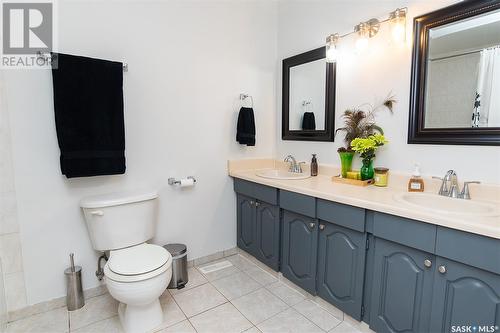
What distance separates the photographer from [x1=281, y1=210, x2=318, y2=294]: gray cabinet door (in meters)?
1.78

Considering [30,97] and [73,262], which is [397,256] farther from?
[30,97]

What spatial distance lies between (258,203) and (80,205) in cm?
127

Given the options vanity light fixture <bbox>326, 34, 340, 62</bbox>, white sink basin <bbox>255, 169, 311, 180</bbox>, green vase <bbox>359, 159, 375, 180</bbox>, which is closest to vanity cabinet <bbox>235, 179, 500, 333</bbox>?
white sink basin <bbox>255, 169, 311, 180</bbox>

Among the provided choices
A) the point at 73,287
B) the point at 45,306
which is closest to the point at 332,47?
the point at 73,287

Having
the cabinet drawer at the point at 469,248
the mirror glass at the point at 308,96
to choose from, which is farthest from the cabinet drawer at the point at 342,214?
the mirror glass at the point at 308,96

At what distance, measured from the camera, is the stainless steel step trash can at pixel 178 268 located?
2008 mm

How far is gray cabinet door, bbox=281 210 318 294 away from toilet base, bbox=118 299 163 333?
36.9 inches

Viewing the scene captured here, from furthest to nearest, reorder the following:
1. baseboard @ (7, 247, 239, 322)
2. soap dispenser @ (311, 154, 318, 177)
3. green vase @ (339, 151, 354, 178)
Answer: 1. soap dispenser @ (311, 154, 318, 177)
2. green vase @ (339, 151, 354, 178)
3. baseboard @ (7, 247, 239, 322)

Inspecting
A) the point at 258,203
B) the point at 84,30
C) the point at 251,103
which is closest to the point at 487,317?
the point at 258,203

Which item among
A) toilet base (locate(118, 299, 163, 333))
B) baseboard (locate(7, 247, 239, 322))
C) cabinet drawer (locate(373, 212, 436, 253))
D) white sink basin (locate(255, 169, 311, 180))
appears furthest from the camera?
white sink basin (locate(255, 169, 311, 180))

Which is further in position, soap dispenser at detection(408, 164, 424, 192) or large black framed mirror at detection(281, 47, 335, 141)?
large black framed mirror at detection(281, 47, 335, 141)

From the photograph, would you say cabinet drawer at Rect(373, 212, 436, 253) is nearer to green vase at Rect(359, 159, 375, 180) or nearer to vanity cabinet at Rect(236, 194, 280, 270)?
green vase at Rect(359, 159, 375, 180)

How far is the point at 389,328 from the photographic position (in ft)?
4.58

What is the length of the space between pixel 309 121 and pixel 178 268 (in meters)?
1.62
